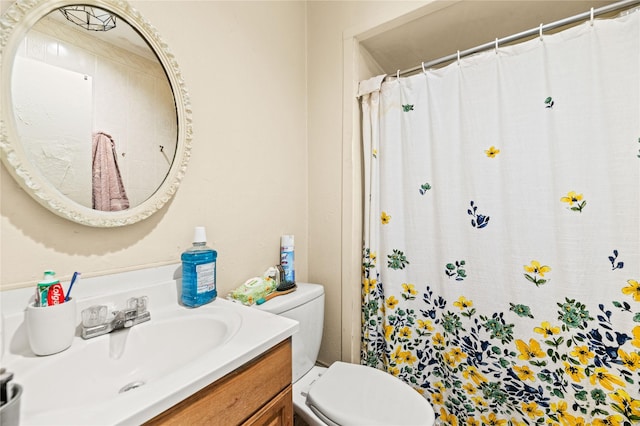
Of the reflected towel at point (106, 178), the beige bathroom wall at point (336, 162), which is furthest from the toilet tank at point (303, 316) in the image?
the reflected towel at point (106, 178)

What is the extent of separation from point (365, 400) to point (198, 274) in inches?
28.1

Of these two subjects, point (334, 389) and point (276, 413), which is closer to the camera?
point (276, 413)

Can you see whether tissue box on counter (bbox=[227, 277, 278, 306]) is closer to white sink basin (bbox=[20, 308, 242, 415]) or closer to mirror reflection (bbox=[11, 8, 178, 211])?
white sink basin (bbox=[20, 308, 242, 415])

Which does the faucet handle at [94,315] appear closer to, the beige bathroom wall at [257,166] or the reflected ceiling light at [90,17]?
the beige bathroom wall at [257,166]

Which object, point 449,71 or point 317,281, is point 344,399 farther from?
point 449,71

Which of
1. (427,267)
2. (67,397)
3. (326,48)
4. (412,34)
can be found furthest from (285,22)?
(67,397)

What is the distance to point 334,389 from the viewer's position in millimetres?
1021

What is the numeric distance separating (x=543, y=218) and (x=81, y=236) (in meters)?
1.47

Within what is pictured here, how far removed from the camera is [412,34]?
1.30m

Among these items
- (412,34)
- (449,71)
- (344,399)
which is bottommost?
(344,399)

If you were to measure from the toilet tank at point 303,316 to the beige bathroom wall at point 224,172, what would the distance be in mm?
203

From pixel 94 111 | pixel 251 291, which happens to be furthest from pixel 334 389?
pixel 94 111

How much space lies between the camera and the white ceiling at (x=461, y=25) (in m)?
1.11

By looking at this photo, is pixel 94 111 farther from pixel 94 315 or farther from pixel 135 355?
pixel 135 355
